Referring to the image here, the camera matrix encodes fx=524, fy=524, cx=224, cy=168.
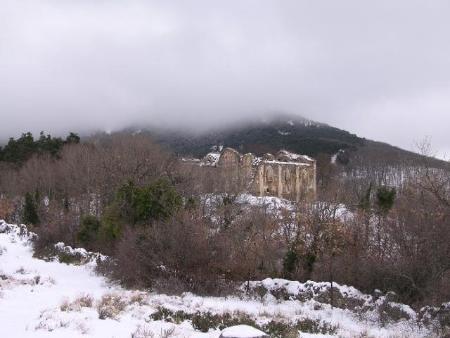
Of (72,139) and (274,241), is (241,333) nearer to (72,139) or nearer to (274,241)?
(274,241)

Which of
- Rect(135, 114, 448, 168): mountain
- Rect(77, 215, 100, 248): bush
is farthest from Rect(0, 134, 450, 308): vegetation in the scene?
Rect(135, 114, 448, 168): mountain

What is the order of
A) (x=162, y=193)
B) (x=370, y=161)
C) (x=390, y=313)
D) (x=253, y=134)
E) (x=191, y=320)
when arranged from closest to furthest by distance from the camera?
(x=191, y=320) → (x=390, y=313) → (x=162, y=193) → (x=370, y=161) → (x=253, y=134)

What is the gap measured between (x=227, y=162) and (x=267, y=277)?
4068cm

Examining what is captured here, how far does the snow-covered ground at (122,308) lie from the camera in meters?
10.4

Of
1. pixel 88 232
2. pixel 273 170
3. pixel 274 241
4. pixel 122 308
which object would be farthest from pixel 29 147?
pixel 122 308

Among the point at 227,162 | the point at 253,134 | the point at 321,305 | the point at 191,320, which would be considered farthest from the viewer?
the point at 253,134

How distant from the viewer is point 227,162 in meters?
59.6

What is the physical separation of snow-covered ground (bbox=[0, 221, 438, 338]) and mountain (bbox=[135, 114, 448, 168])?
69.3 meters

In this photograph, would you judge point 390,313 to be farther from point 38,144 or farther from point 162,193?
point 38,144

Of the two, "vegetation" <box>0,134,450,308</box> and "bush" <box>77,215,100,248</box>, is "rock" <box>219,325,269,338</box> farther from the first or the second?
"bush" <box>77,215,100,248</box>

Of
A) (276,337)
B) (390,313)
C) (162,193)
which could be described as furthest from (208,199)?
(276,337)

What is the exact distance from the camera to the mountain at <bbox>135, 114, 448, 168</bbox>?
3752 inches

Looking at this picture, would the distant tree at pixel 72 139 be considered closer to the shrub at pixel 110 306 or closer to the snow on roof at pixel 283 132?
the shrub at pixel 110 306

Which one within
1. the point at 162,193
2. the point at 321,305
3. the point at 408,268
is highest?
the point at 162,193
